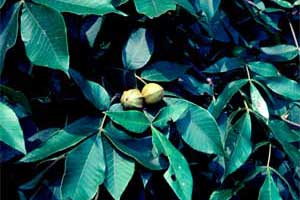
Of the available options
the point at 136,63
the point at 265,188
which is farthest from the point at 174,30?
the point at 265,188

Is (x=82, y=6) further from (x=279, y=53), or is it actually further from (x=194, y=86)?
(x=279, y=53)

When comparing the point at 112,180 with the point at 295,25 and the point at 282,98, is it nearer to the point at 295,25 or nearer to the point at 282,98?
the point at 282,98

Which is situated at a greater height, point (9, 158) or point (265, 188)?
point (9, 158)

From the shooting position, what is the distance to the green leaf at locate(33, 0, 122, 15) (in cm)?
74

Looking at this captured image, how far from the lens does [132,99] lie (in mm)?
858

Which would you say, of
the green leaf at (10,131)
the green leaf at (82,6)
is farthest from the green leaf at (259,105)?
the green leaf at (10,131)

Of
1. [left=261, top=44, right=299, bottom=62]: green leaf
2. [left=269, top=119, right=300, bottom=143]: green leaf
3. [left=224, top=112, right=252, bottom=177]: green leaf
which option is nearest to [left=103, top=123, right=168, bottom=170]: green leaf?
[left=224, top=112, right=252, bottom=177]: green leaf

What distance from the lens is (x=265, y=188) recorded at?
921mm

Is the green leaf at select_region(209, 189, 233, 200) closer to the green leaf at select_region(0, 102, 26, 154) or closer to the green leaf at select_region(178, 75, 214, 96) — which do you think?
the green leaf at select_region(178, 75, 214, 96)

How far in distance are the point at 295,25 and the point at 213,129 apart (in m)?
0.58

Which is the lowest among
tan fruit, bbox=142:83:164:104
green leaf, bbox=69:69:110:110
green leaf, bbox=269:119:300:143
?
green leaf, bbox=269:119:300:143

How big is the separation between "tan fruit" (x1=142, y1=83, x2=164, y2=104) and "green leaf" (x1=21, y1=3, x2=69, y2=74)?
0.20 m

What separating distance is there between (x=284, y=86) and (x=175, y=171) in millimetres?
343

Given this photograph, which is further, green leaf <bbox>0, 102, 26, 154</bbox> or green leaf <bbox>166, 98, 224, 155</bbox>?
green leaf <bbox>166, 98, 224, 155</bbox>
